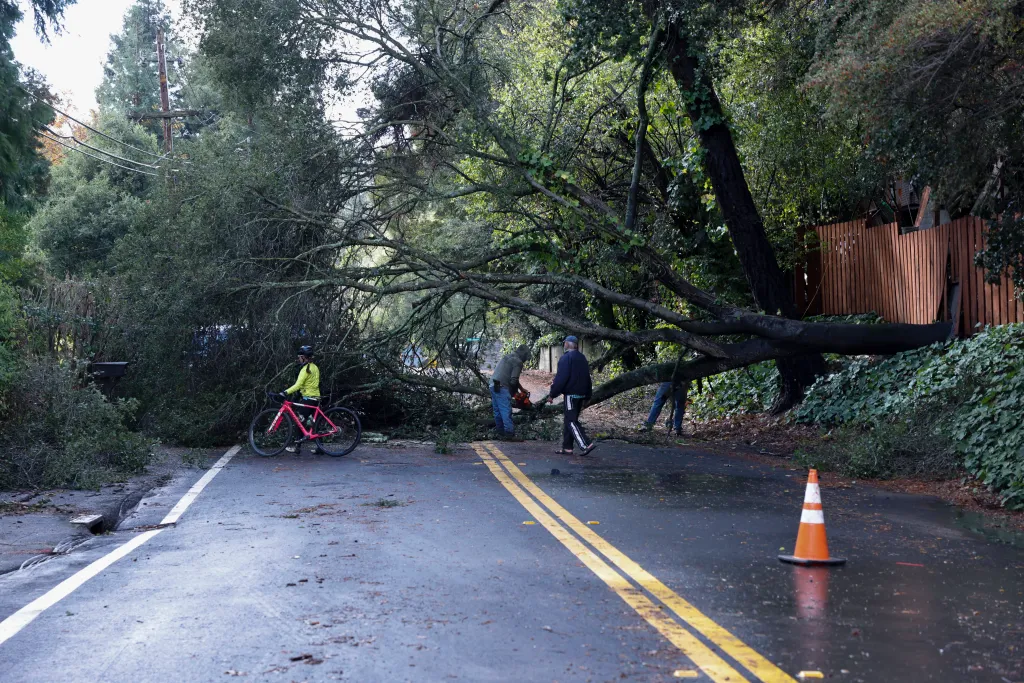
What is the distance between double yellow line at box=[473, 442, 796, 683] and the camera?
528cm

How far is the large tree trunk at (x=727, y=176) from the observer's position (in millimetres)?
17969

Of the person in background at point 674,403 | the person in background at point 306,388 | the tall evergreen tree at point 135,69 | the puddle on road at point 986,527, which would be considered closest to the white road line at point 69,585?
the person in background at point 306,388

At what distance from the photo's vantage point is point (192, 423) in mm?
18125

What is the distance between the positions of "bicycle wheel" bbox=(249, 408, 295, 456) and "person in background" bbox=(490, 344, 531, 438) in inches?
149

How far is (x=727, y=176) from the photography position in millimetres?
18656

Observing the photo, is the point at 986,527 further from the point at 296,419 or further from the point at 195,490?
Result: the point at 296,419

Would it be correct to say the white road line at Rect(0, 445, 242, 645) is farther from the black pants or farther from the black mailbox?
the black mailbox

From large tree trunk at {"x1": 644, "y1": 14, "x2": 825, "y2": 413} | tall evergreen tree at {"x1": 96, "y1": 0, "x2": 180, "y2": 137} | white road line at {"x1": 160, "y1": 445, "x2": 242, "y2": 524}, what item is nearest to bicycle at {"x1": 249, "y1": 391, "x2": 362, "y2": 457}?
white road line at {"x1": 160, "y1": 445, "x2": 242, "y2": 524}

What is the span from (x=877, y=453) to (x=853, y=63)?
16.4ft

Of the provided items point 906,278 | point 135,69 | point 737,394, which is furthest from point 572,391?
point 135,69

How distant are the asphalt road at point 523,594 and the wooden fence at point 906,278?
7685mm

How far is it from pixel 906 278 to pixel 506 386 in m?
8.11

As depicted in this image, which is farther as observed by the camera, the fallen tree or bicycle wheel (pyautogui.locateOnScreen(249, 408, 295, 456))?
the fallen tree

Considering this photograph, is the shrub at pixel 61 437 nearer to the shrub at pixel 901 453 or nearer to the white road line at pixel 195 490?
the white road line at pixel 195 490
